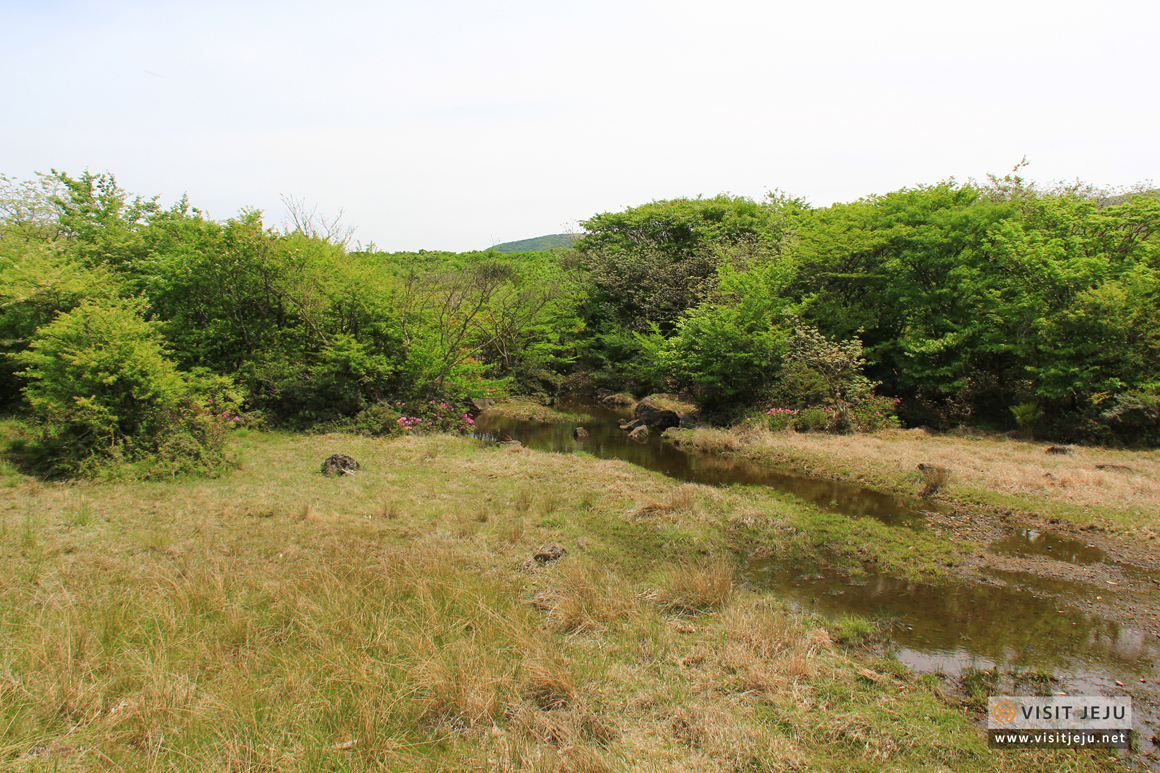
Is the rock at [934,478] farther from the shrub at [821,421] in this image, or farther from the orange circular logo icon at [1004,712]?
the orange circular logo icon at [1004,712]

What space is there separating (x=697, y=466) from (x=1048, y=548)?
8.44 m

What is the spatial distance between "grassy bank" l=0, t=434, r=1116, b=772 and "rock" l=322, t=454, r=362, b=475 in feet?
9.67

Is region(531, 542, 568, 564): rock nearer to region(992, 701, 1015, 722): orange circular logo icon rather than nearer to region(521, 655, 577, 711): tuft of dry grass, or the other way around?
region(521, 655, 577, 711): tuft of dry grass

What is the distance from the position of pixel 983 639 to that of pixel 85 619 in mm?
9116

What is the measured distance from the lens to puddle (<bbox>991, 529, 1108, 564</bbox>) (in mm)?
9360

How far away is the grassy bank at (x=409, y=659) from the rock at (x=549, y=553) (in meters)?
0.13

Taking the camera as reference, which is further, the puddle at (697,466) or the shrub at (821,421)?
the shrub at (821,421)

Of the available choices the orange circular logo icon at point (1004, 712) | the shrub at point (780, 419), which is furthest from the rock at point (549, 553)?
the shrub at point (780, 419)

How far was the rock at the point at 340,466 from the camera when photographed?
12.3m

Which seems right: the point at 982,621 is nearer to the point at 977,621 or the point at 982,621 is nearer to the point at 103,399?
the point at 977,621

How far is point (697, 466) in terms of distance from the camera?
17.0 meters

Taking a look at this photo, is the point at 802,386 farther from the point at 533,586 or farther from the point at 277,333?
the point at 277,333

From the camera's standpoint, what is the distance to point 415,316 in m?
19.3

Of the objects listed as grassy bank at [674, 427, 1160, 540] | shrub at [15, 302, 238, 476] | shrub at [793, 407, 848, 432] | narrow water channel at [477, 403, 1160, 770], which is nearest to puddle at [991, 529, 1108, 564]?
narrow water channel at [477, 403, 1160, 770]
